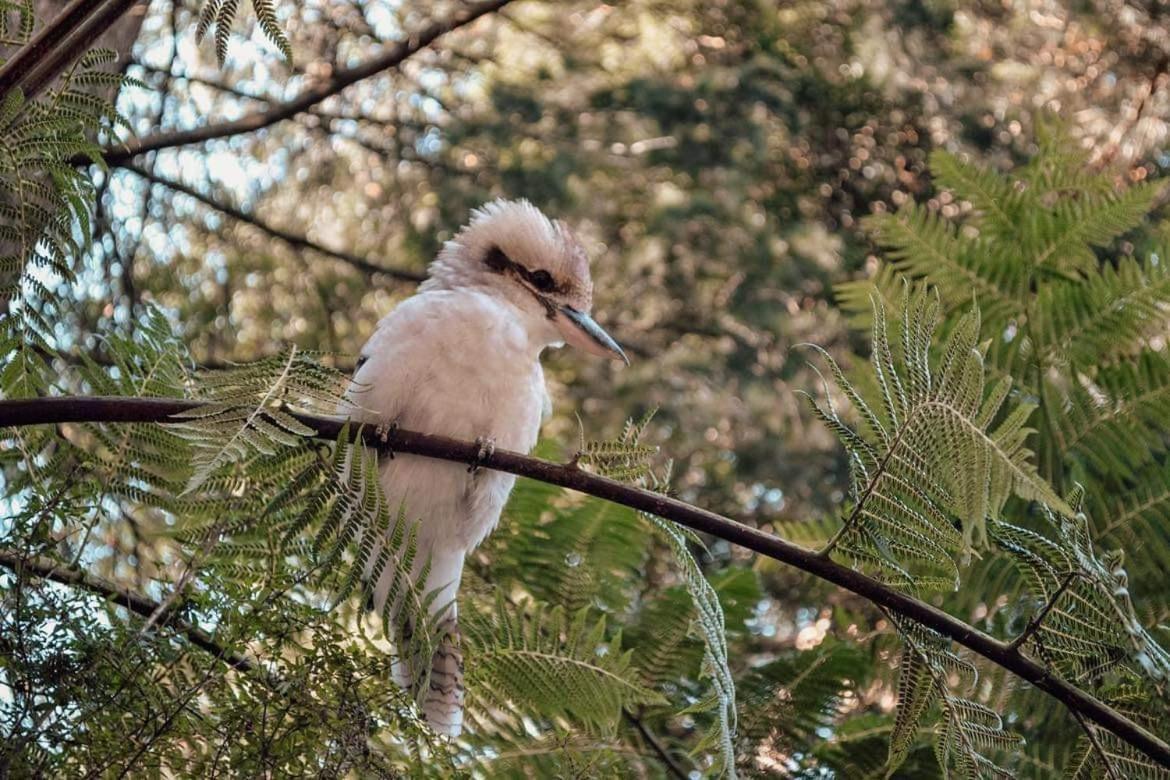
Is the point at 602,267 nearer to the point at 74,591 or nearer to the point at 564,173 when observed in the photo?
the point at 564,173

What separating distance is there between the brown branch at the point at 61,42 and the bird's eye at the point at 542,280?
1623mm

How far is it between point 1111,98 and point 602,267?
244 centimetres

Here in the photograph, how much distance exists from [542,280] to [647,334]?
2590 mm

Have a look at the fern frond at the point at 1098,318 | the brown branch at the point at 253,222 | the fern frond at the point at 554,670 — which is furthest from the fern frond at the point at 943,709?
the brown branch at the point at 253,222

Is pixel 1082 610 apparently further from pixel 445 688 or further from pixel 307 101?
pixel 307 101

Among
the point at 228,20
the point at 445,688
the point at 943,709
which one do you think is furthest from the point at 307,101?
the point at 943,709

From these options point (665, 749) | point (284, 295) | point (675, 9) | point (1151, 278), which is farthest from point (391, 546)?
point (675, 9)

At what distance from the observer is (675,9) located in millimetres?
6441

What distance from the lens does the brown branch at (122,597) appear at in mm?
1917

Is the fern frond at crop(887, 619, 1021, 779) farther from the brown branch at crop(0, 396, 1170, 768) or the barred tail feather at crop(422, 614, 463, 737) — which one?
the barred tail feather at crop(422, 614, 463, 737)

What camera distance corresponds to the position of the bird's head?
126 inches

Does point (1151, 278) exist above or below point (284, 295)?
above

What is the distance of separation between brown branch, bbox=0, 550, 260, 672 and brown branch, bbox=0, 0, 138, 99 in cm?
66

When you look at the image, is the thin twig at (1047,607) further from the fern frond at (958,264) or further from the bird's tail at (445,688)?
the fern frond at (958,264)
